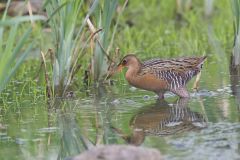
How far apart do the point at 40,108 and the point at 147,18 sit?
6.22 m

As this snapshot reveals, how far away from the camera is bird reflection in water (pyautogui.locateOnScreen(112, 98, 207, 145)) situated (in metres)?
6.82

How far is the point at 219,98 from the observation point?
27.1 feet

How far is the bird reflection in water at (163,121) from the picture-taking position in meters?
6.82

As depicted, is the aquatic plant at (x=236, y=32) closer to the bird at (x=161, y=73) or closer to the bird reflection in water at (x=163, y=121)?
the bird at (x=161, y=73)

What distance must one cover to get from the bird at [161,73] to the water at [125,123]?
0.15m

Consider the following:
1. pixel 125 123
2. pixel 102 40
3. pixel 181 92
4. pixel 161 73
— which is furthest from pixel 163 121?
pixel 102 40

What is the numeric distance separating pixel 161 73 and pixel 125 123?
1.53 m

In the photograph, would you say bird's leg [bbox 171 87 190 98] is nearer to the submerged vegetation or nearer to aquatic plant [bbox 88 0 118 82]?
the submerged vegetation

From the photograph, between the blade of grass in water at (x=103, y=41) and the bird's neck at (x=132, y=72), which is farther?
the blade of grass in water at (x=103, y=41)

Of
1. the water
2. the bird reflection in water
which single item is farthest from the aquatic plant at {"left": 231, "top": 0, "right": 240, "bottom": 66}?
the bird reflection in water


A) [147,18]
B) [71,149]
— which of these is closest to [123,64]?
[71,149]

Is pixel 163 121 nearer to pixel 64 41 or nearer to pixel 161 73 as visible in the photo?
pixel 161 73

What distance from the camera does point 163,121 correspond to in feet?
24.2

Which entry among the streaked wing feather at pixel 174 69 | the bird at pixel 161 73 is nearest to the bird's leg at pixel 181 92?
the bird at pixel 161 73
